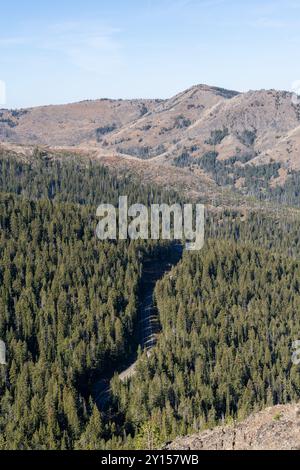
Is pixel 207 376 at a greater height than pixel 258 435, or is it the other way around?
pixel 258 435

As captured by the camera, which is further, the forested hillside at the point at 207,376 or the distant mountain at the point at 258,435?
the forested hillside at the point at 207,376

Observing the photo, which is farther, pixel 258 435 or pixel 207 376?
pixel 207 376

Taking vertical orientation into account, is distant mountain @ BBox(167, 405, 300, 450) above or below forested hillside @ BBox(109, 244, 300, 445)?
above

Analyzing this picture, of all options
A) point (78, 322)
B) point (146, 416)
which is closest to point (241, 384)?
point (146, 416)

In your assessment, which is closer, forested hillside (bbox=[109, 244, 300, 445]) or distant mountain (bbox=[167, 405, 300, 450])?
distant mountain (bbox=[167, 405, 300, 450])

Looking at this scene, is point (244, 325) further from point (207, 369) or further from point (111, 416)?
point (111, 416)

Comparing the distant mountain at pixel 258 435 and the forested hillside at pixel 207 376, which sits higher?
the distant mountain at pixel 258 435
